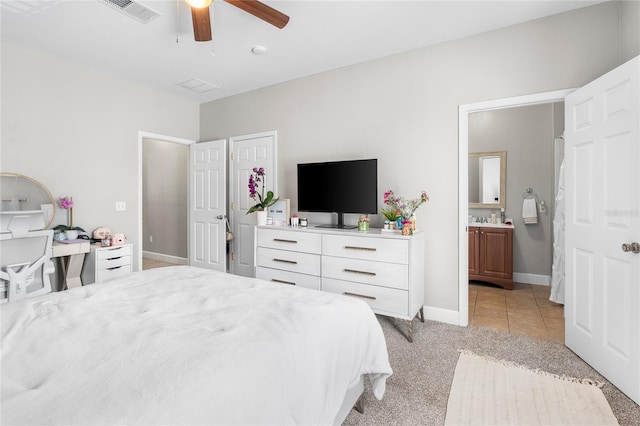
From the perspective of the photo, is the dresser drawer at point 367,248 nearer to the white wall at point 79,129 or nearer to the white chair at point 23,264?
the white chair at point 23,264

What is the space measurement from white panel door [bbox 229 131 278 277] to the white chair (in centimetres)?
220

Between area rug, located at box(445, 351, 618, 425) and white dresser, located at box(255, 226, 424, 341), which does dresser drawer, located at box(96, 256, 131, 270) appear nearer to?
white dresser, located at box(255, 226, 424, 341)

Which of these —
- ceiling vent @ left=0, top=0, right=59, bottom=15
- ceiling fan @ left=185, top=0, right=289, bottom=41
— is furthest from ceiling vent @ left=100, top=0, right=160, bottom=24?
ceiling fan @ left=185, top=0, right=289, bottom=41

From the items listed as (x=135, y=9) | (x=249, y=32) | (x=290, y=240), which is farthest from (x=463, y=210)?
(x=135, y=9)

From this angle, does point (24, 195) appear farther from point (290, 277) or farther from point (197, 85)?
point (290, 277)

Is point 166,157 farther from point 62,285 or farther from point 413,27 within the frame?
point 413,27

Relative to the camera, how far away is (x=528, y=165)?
4.48m

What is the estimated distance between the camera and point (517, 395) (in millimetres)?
1942

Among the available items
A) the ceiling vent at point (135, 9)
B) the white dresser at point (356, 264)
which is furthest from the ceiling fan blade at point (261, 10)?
the white dresser at point (356, 264)

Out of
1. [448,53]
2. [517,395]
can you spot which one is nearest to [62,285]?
[517,395]

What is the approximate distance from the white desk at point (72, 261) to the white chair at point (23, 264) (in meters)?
0.64

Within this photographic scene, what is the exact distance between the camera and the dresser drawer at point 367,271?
2.79 meters

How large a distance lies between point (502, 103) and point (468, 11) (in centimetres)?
83

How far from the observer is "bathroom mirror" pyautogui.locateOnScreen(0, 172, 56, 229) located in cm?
316
